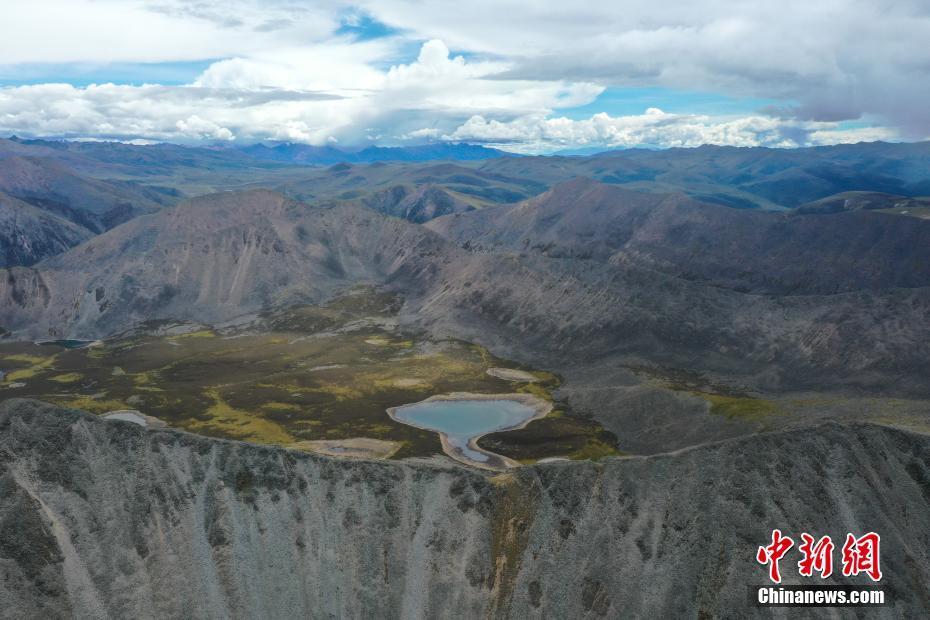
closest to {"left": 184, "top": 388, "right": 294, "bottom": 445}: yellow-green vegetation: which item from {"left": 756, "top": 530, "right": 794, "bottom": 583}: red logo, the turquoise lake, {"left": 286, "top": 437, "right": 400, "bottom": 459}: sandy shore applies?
{"left": 286, "top": 437, "right": 400, "bottom": 459}: sandy shore

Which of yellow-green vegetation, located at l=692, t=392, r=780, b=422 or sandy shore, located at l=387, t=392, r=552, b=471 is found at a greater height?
yellow-green vegetation, located at l=692, t=392, r=780, b=422

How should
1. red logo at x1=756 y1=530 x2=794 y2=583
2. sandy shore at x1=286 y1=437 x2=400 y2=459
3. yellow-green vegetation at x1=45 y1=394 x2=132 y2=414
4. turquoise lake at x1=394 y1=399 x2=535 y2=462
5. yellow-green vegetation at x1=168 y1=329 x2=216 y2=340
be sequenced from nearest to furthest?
red logo at x1=756 y1=530 x2=794 y2=583 < sandy shore at x1=286 y1=437 x2=400 y2=459 < turquoise lake at x1=394 y1=399 x2=535 y2=462 < yellow-green vegetation at x1=45 y1=394 x2=132 y2=414 < yellow-green vegetation at x1=168 y1=329 x2=216 y2=340

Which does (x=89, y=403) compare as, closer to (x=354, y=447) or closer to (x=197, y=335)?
(x=354, y=447)

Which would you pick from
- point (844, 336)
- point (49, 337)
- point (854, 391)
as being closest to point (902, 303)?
point (844, 336)

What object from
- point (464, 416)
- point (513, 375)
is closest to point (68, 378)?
point (464, 416)

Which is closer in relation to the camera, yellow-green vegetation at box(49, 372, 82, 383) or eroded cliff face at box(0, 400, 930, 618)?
eroded cliff face at box(0, 400, 930, 618)

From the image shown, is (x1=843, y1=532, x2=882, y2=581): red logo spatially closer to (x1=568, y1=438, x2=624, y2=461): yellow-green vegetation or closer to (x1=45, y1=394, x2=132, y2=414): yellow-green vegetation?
(x1=568, y1=438, x2=624, y2=461): yellow-green vegetation
